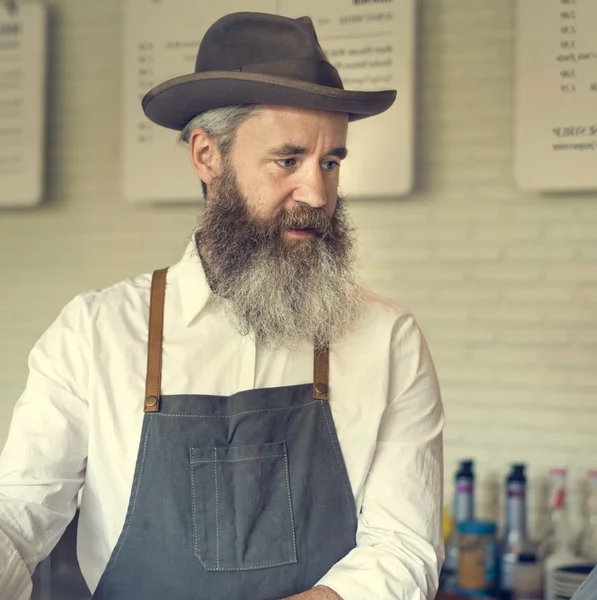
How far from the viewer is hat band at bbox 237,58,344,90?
1.95 metres

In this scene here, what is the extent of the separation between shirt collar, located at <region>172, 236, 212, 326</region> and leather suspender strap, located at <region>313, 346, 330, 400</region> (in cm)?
26

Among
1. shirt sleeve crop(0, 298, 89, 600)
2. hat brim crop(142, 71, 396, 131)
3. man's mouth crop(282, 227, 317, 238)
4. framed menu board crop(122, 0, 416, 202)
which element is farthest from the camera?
framed menu board crop(122, 0, 416, 202)

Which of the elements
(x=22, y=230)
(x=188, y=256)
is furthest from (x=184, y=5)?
(x=188, y=256)

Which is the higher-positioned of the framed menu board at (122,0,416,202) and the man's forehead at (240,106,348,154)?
the framed menu board at (122,0,416,202)

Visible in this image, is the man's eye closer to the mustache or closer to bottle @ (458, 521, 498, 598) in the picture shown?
the mustache

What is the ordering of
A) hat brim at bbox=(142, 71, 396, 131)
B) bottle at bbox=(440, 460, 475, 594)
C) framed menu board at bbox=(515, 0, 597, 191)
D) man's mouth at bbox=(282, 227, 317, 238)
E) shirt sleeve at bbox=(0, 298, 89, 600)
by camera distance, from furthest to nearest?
framed menu board at bbox=(515, 0, 597, 191) < bottle at bbox=(440, 460, 475, 594) < man's mouth at bbox=(282, 227, 317, 238) < hat brim at bbox=(142, 71, 396, 131) < shirt sleeve at bbox=(0, 298, 89, 600)

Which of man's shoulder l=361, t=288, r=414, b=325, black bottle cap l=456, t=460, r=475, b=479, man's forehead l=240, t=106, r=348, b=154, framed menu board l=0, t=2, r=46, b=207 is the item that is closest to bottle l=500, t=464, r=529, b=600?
black bottle cap l=456, t=460, r=475, b=479

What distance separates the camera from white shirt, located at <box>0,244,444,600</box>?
1.83 metres

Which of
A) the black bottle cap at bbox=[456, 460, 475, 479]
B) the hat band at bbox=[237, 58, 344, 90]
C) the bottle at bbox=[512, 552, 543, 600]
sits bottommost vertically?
the bottle at bbox=[512, 552, 543, 600]

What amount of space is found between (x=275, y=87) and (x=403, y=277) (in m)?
1.54

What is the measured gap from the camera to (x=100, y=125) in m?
3.63

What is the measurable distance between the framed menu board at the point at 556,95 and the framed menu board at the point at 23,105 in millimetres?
1733

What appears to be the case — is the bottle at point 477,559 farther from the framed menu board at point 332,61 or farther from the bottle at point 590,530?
the framed menu board at point 332,61

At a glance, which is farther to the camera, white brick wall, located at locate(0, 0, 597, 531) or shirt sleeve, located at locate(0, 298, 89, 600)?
white brick wall, located at locate(0, 0, 597, 531)
